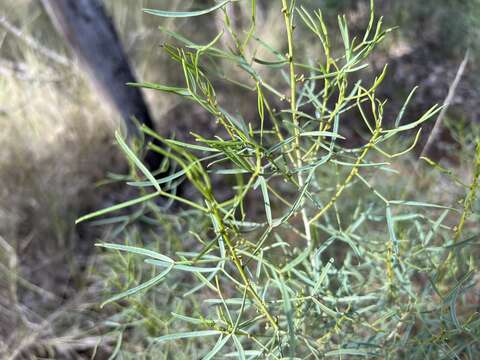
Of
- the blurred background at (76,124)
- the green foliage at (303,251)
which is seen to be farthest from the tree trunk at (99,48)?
the green foliage at (303,251)

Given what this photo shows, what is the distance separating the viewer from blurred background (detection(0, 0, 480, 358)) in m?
1.46

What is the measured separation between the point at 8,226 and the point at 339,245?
1.24 m

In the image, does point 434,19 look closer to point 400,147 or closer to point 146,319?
point 400,147

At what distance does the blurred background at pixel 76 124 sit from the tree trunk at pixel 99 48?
7 centimetres

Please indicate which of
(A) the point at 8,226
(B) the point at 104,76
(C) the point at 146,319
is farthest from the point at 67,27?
(C) the point at 146,319

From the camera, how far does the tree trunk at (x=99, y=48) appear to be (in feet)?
5.31

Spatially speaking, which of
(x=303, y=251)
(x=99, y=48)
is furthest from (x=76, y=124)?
(x=303, y=251)

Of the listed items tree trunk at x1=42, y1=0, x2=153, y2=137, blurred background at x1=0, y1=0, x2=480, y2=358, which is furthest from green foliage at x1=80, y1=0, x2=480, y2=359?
tree trunk at x1=42, y1=0, x2=153, y2=137

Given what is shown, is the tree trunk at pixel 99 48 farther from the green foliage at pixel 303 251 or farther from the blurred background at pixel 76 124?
the green foliage at pixel 303 251

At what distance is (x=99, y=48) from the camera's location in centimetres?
170

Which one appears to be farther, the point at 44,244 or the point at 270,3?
the point at 270,3

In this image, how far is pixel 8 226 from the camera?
174 cm

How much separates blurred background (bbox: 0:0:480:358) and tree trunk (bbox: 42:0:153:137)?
0.22 ft

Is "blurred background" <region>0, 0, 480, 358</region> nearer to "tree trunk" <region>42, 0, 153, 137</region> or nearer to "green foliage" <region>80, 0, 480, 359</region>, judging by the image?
"tree trunk" <region>42, 0, 153, 137</region>
